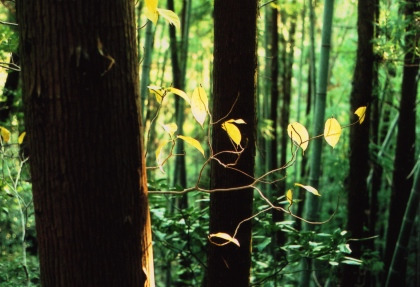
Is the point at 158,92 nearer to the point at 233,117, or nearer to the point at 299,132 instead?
the point at 299,132

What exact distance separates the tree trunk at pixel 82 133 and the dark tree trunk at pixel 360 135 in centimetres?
296

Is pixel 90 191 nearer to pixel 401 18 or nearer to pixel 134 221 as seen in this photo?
pixel 134 221

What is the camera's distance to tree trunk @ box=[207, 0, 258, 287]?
5.57ft

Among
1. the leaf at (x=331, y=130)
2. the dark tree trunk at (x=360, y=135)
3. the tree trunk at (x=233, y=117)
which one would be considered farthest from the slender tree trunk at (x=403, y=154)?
the leaf at (x=331, y=130)

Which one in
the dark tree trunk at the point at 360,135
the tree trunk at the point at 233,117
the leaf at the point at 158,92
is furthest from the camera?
the dark tree trunk at the point at 360,135

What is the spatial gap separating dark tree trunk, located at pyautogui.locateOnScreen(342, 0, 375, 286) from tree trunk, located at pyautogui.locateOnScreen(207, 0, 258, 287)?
2.05 metres

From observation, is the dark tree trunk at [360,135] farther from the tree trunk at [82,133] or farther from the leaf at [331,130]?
the tree trunk at [82,133]

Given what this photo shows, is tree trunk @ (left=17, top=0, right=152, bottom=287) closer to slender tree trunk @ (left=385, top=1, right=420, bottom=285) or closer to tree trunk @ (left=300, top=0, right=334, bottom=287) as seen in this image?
tree trunk @ (left=300, top=0, right=334, bottom=287)

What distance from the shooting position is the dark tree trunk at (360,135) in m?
3.52

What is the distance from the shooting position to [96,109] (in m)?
0.82

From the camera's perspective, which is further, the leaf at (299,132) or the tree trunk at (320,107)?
the tree trunk at (320,107)

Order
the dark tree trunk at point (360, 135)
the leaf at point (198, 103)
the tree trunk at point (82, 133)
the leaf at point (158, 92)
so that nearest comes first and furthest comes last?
the tree trunk at point (82, 133)
the leaf at point (198, 103)
the leaf at point (158, 92)
the dark tree trunk at point (360, 135)

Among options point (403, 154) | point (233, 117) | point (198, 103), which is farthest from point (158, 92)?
point (403, 154)

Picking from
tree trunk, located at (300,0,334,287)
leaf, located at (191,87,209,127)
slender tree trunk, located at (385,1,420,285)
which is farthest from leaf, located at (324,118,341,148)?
slender tree trunk, located at (385,1,420,285)
